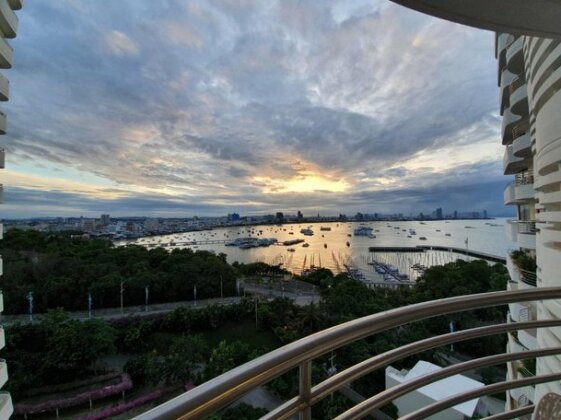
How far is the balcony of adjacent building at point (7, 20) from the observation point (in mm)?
4137

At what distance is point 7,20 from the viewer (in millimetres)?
4320

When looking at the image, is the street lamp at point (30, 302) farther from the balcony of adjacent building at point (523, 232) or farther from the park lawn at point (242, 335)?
the balcony of adjacent building at point (523, 232)

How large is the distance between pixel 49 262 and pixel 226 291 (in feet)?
35.2

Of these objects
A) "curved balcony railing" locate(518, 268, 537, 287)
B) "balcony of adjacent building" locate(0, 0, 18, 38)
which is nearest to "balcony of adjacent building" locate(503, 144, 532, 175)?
"curved balcony railing" locate(518, 268, 537, 287)

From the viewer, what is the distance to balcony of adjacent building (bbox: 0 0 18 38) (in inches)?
163

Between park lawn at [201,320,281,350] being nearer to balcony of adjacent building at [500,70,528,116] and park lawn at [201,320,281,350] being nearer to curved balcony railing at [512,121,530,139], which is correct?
curved balcony railing at [512,121,530,139]

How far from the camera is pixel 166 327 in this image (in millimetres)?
14148

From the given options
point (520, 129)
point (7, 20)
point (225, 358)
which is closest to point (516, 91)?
point (520, 129)

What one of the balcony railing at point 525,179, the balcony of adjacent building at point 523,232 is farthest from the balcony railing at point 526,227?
the balcony railing at point 525,179

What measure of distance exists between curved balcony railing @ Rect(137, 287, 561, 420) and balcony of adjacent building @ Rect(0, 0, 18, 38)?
231 inches

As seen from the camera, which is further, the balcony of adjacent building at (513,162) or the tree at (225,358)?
the tree at (225,358)

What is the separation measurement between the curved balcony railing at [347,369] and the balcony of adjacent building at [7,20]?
5856 mm

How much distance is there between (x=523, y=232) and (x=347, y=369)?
767 centimetres

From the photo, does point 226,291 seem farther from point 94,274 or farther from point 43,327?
point 43,327
